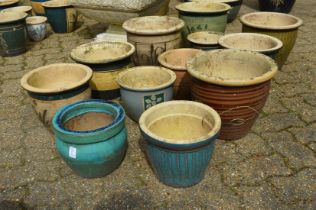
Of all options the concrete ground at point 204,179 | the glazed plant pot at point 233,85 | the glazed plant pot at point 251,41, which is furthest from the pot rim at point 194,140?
the glazed plant pot at point 251,41

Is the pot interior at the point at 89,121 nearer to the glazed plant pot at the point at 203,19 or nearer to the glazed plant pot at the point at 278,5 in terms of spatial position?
the glazed plant pot at the point at 203,19

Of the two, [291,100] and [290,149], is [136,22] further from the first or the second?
[290,149]

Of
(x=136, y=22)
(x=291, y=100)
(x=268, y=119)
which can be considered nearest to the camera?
(x=268, y=119)

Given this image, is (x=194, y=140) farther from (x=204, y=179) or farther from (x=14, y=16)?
(x=14, y=16)

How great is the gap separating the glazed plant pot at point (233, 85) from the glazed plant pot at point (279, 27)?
872 mm

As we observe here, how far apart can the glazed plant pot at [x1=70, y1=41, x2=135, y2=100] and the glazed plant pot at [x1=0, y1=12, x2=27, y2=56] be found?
5.18 feet

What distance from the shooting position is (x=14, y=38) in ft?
14.6

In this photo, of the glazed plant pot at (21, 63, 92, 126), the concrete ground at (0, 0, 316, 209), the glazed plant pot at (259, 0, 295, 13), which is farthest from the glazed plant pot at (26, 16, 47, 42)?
the glazed plant pot at (259, 0, 295, 13)

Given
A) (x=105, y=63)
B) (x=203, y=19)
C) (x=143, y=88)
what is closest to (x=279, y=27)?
(x=203, y=19)

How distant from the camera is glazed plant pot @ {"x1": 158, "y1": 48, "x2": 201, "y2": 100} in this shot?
3026 mm

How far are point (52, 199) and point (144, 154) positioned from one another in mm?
814

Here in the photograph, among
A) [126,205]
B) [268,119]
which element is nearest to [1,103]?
[126,205]

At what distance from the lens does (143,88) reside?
2686 mm

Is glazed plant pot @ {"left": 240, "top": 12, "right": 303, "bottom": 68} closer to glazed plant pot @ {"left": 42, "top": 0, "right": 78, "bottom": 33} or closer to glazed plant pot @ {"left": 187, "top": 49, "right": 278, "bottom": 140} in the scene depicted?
glazed plant pot @ {"left": 187, "top": 49, "right": 278, "bottom": 140}
